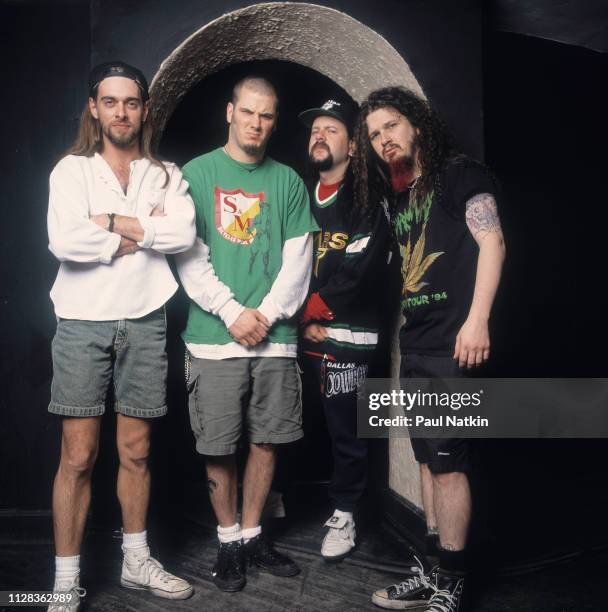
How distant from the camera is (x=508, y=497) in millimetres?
3520

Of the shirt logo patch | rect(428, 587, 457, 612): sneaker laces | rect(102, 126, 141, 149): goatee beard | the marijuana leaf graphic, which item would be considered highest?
rect(102, 126, 141, 149): goatee beard

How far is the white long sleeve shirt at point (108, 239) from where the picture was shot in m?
A: 2.27

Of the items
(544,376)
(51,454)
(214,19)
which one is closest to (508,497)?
(544,376)

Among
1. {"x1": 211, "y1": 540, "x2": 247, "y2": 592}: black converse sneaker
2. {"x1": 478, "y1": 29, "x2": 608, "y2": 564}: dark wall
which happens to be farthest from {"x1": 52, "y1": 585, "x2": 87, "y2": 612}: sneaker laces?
{"x1": 478, "y1": 29, "x2": 608, "y2": 564}: dark wall

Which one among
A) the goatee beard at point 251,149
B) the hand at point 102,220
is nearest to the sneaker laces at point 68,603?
the hand at point 102,220

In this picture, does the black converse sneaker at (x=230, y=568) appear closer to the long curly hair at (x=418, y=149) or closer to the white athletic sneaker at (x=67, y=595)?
the white athletic sneaker at (x=67, y=595)

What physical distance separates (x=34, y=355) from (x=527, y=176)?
118 inches

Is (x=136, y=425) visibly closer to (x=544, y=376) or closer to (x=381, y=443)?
(x=381, y=443)

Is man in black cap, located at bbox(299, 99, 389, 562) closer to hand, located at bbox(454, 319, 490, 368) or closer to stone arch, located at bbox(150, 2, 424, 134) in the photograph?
stone arch, located at bbox(150, 2, 424, 134)

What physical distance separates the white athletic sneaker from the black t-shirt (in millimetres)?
1421

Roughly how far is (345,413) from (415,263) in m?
0.80

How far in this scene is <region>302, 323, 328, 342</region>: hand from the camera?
2822 millimetres

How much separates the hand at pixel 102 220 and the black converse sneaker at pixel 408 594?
1.66 metres

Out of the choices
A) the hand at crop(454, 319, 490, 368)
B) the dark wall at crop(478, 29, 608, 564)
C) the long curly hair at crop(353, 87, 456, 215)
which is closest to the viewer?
the hand at crop(454, 319, 490, 368)
